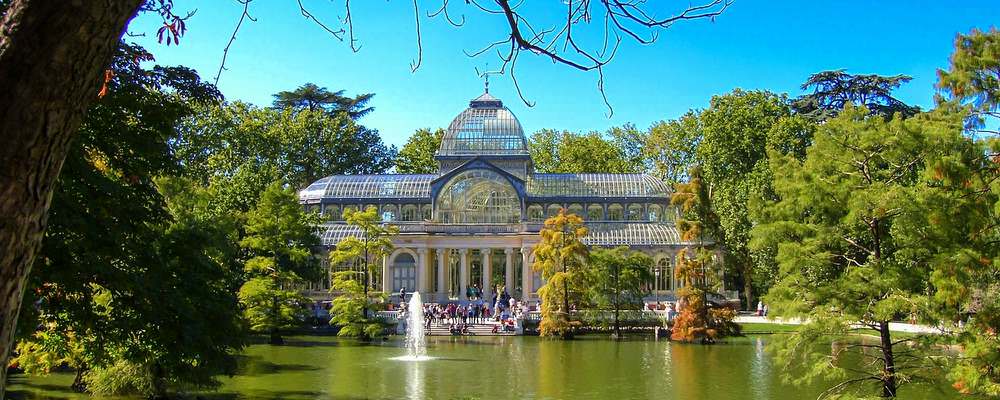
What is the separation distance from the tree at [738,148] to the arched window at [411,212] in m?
17.7

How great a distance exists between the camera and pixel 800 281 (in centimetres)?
1777

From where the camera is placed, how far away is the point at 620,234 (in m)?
52.6

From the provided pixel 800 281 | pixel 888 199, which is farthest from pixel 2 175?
pixel 800 281

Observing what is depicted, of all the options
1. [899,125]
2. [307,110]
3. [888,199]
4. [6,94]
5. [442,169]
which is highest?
[307,110]

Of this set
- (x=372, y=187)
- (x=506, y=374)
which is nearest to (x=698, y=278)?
(x=506, y=374)

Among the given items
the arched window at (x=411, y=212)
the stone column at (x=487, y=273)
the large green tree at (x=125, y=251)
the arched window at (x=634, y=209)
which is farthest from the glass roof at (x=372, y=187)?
the large green tree at (x=125, y=251)

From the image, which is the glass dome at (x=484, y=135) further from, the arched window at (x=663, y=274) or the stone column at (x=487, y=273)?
the arched window at (x=663, y=274)

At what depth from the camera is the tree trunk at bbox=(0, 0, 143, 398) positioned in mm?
2842

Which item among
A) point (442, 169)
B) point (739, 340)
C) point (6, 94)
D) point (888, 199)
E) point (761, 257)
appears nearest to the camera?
point (6, 94)

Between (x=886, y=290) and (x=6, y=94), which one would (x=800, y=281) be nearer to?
(x=886, y=290)

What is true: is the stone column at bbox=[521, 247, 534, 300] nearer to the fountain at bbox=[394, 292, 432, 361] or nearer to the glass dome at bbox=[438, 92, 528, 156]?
the glass dome at bbox=[438, 92, 528, 156]

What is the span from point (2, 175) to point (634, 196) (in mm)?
52310

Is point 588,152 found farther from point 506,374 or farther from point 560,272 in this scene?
point 506,374

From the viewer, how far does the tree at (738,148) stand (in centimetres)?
5044
